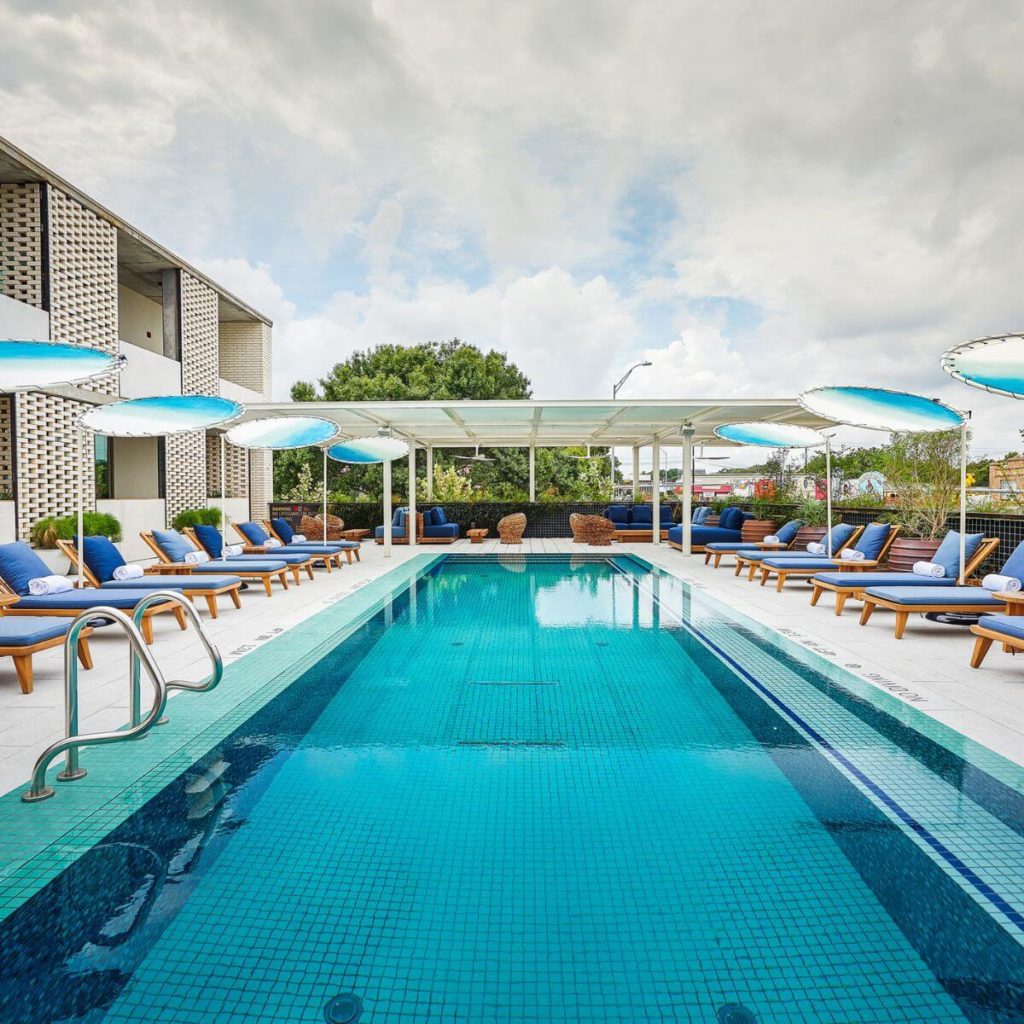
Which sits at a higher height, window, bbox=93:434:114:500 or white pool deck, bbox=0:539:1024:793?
window, bbox=93:434:114:500

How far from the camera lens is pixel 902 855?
259cm

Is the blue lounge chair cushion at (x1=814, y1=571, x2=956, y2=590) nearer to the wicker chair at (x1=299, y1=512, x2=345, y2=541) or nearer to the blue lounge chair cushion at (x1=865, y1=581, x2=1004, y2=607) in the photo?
the blue lounge chair cushion at (x1=865, y1=581, x2=1004, y2=607)

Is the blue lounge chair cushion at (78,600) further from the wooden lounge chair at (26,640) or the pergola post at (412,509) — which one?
the pergola post at (412,509)

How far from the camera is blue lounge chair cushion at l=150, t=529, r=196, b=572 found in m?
8.69

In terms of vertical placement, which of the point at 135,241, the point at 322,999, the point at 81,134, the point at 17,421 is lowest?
the point at 322,999

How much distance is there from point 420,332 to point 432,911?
3769 centimetres

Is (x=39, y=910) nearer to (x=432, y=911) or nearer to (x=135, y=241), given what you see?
(x=432, y=911)

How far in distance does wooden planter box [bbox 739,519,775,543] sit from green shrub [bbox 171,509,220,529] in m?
12.6

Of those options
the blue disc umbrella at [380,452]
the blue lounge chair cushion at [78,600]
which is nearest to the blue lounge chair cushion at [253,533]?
the blue disc umbrella at [380,452]

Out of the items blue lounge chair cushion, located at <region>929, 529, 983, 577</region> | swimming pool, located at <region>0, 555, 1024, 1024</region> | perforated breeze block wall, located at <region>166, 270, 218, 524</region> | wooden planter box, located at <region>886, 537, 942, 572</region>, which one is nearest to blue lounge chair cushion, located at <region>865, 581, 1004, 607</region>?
blue lounge chair cushion, located at <region>929, 529, 983, 577</region>

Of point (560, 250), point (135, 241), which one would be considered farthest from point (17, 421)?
point (560, 250)

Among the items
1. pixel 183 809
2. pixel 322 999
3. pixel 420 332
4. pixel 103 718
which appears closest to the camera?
pixel 322 999

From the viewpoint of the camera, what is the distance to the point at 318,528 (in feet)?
57.0

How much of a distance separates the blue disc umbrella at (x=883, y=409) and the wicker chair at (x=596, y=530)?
799 centimetres
